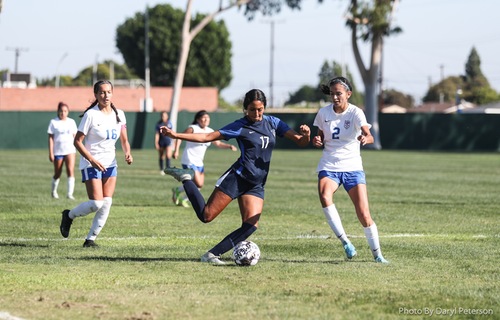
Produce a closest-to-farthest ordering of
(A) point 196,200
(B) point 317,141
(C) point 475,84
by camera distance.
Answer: (A) point 196,200
(B) point 317,141
(C) point 475,84

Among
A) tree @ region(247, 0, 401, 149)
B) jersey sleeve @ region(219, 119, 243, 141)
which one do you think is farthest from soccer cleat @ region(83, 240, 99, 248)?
tree @ region(247, 0, 401, 149)

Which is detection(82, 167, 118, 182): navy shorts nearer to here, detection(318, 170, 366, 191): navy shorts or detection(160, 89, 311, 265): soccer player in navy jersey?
detection(160, 89, 311, 265): soccer player in navy jersey

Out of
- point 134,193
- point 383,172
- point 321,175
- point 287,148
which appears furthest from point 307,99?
point 321,175

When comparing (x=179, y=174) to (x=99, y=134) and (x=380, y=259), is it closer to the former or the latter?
(x=99, y=134)

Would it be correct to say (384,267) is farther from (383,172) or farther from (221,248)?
(383,172)

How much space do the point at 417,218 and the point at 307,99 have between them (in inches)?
6406

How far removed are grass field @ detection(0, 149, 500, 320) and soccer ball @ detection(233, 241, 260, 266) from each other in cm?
13

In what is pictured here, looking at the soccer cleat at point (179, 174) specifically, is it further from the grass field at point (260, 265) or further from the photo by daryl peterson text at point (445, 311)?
the photo by daryl peterson text at point (445, 311)

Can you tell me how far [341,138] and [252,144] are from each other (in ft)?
3.84

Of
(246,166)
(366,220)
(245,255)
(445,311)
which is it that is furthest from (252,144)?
(445,311)

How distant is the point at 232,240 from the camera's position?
11.8 metres

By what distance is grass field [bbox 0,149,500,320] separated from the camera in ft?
29.4

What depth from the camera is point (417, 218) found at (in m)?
18.0

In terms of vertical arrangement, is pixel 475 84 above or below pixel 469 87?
above
